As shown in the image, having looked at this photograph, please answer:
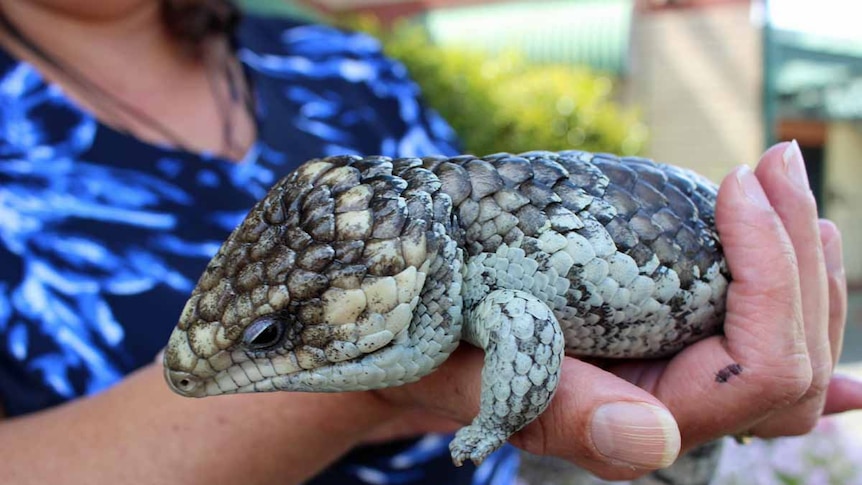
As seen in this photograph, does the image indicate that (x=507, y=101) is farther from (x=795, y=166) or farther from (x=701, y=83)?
(x=701, y=83)

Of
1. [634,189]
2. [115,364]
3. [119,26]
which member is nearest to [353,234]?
[634,189]

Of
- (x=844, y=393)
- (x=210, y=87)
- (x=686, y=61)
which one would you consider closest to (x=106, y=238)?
(x=210, y=87)

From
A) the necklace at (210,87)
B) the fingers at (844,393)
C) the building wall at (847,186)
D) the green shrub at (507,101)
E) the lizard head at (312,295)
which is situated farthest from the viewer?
the building wall at (847,186)

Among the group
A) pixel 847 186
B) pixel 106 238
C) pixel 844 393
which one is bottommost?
pixel 847 186

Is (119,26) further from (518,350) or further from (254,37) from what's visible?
(518,350)

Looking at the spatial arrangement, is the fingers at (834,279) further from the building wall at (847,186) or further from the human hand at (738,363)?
the building wall at (847,186)

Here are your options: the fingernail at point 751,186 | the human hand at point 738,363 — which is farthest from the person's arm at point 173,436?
the fingernail at point 751,186

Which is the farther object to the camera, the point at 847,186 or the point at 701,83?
the point at 847,186
